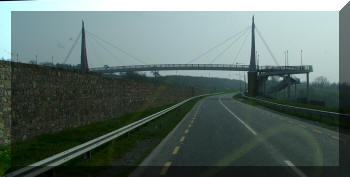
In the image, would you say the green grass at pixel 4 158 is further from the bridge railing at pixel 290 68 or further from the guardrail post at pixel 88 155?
the bridge railing at pixel 290 68

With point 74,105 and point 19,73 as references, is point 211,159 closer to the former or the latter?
point 19,73

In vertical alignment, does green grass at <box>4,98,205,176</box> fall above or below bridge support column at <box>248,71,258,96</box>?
below

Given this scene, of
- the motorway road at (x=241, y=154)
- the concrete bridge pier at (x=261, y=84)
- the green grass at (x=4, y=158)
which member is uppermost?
the concrete bridge pier at (x=261, y=84)

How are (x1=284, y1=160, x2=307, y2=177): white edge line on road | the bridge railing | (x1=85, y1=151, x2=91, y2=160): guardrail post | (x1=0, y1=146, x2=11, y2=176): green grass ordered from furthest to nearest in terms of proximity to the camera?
the bridge railing < (x1=85, y1=151, x2=91, y2=160): guardrail post < (x1=0, y1=146, x2=11, y2=176): green grass < (x1=284, y1=160, x2=307, y2=177): white edge line on road

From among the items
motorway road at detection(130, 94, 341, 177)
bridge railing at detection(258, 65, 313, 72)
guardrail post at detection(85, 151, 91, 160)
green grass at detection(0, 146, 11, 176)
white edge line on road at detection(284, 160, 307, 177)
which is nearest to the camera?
white edge line on road at detection(284, 160, 307, 177)

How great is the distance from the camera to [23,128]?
41.4 feet

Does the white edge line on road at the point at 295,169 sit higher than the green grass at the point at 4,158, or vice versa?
the green grass at the point at 4,158

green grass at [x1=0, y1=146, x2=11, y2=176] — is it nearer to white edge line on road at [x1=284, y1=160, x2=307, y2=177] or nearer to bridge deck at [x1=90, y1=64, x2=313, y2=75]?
white edge line on road at [x1=284, y1=160, x2=307, y2=177]

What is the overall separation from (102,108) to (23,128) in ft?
29.1

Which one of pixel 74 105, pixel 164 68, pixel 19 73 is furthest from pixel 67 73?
pixel 164 68

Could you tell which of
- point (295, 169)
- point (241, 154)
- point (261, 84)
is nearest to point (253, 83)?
point (261, 84)

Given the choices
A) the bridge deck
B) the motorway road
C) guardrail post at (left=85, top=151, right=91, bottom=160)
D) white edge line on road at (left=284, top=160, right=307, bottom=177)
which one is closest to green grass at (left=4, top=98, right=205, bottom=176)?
guardrail post at (left=85, top=151, right=91, bottom=160)

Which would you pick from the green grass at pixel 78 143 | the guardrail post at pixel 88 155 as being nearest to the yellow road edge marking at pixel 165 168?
the green grass at pixel 78 143

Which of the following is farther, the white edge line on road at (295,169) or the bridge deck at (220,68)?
the bridge deck at (220,68)
